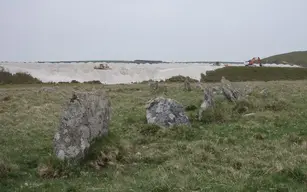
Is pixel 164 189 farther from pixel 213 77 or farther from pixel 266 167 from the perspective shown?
pixel 213 77

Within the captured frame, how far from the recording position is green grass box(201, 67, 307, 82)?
215ft

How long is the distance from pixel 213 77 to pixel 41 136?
50.4m

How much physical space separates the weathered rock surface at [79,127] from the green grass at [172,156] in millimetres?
334

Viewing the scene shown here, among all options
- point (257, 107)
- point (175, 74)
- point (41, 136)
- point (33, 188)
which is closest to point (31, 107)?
point (41, 136)

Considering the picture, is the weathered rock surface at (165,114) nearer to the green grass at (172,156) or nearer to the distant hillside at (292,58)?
the green grass at (172,156)

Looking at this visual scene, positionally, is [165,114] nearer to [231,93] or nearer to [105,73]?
[231,93]

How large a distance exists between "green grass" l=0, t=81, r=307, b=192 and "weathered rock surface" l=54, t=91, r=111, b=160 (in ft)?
1.10

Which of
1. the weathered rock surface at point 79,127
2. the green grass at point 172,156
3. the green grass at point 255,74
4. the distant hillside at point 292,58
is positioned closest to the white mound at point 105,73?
the green grass at point 255,74

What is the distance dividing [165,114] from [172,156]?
5448 millimetres

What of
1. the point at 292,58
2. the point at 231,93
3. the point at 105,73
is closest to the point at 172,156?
the point at 231,93

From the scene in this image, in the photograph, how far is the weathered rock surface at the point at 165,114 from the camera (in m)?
18.5

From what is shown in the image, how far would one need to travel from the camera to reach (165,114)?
738 inches

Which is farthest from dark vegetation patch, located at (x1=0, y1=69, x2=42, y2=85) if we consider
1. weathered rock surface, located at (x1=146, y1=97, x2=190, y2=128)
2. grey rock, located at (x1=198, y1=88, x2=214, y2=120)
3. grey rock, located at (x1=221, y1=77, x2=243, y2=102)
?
weathered rock surface, located at (x1=146, y1=97, x2=190, y2=128)

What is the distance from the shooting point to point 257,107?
2323cm
